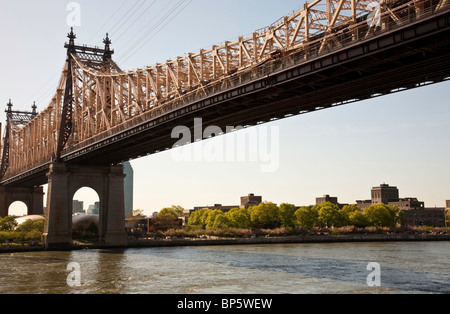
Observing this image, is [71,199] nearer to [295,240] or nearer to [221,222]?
[221,222]

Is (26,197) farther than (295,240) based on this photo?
Yes

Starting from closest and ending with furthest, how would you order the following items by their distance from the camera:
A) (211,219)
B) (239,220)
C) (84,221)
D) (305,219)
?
(84,221) < (239,220) < (305,219) < (211,219)

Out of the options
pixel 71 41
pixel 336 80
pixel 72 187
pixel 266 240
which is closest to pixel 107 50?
pixel 71 41

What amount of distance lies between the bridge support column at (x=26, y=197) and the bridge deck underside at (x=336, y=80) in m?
80.8

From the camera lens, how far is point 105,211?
8069 centimetres

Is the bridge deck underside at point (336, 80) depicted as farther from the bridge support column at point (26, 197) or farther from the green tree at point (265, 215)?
the bridge support column at point (26, 197)

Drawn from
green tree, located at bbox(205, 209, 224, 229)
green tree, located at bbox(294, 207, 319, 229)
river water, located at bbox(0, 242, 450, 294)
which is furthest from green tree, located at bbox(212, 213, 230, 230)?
river water, located at bbox(0, 242, 450, 294)

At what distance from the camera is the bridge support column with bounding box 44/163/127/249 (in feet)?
243

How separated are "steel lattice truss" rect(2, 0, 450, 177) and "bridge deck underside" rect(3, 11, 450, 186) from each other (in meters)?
0.94

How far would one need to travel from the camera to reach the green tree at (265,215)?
116838 millimetres

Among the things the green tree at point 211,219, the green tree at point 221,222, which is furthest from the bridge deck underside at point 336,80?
the green tree at point 211,219

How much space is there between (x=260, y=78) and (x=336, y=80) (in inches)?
231

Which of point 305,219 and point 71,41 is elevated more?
point 71,41

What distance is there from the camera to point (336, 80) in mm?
35312
